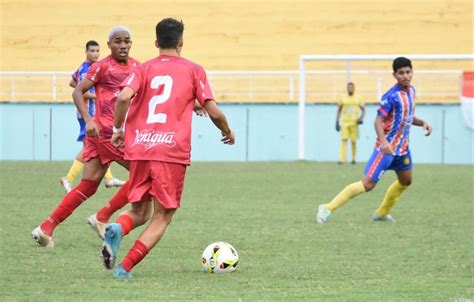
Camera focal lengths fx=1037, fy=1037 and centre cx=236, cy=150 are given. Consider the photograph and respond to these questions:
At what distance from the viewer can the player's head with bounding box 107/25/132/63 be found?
28.8 feet

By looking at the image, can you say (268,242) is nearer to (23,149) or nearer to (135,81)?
(135,81)

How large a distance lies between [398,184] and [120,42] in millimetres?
4377

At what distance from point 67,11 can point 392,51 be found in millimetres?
10601

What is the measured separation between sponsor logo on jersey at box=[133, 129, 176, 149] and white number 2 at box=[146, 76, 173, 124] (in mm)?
76

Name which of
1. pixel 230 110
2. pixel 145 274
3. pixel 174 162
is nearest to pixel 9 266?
pixel 145 274

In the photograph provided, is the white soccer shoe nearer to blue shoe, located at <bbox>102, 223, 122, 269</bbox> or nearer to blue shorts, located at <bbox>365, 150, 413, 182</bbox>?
blue shoe, located at <bbox>102, 223, 122, 269</bbox>

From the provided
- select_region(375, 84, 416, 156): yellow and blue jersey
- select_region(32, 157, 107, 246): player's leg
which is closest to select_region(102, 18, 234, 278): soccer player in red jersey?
Answer: select_region(32, 157, 107, 246): player's leg

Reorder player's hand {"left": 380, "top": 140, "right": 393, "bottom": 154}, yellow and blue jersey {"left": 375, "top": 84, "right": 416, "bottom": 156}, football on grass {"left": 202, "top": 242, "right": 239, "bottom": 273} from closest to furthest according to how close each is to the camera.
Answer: football on grass {"left": 202, "top": 242, "right": 239, "bottom": 273} < player's hand {"left": 380, "top": 140, "right": 393, "bottom": 154} < yellow and blue jersey {"left": 375, "top": 84, "right": 416, "bottom": 156}

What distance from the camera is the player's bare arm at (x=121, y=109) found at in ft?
22.6

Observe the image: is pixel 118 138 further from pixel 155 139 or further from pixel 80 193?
pixel 80 193

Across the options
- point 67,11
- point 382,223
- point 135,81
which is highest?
point 67,11

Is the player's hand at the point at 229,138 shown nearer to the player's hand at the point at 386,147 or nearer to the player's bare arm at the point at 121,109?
the player's bare arm at the point at 121,109

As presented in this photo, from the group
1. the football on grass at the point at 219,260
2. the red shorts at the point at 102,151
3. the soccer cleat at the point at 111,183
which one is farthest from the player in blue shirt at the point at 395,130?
the soccer cleat at the point at 111,183

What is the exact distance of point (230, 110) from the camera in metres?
29.0
